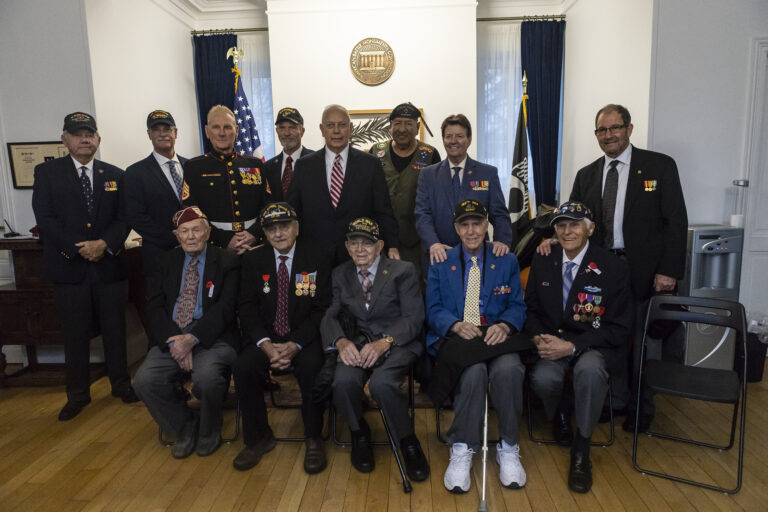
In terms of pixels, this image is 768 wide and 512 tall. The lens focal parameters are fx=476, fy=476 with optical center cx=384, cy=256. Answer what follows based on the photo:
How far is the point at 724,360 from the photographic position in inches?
129

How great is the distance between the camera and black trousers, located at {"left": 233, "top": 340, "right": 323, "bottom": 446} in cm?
244

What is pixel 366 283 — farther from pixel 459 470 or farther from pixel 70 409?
pixel 70 409

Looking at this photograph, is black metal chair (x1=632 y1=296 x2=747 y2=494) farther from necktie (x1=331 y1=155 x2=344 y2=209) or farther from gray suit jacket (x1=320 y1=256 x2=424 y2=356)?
necktie (x1=331 y1=155 x2=344 y2=209)

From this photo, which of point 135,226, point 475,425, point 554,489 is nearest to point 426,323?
point 475,425

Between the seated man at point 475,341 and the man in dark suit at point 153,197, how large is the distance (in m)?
1.83

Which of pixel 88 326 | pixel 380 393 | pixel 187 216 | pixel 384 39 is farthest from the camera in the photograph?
pixel 384 39

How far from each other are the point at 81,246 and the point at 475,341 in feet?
8.47

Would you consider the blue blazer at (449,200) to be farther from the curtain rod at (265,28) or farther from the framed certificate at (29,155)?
the curtain rod at (265,28)

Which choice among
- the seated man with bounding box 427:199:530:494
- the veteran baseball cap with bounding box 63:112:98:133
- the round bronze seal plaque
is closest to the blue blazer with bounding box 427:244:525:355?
the seated man with bounding box 427:199:530:494

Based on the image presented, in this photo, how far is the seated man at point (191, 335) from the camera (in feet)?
8.27

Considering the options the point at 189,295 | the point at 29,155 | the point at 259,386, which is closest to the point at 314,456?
the point at 259,386

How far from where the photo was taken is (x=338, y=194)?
2.94 m

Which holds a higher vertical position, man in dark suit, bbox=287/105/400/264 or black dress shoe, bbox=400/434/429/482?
man in dark suit, bbox=287/105/400/264

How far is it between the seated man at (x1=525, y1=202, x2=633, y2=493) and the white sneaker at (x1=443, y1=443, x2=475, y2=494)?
0.48 metres
